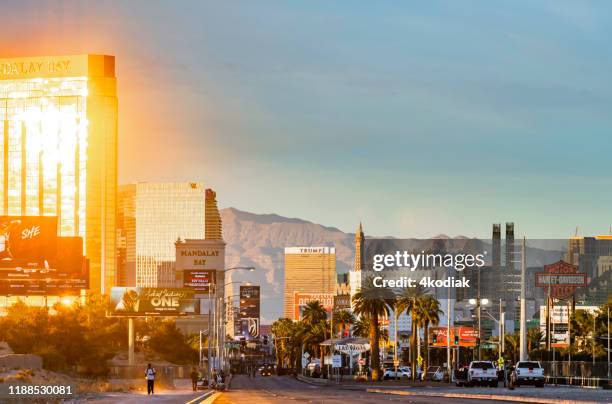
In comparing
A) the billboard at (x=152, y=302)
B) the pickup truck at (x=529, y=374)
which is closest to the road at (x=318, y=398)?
the pickup truck at (x=529, y=374)

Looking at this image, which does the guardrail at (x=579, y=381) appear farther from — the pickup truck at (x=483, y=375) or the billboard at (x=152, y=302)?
the billboard at (x=152, y=302)

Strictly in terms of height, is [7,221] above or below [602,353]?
above

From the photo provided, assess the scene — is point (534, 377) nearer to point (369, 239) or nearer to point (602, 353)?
point (602, 353)

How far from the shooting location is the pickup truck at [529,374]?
9000cm

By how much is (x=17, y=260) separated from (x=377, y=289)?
4275 centimetres

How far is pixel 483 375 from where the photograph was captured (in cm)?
9625

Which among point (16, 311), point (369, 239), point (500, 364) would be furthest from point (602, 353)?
point (16, 311)

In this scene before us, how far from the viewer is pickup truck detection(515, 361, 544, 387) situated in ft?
295

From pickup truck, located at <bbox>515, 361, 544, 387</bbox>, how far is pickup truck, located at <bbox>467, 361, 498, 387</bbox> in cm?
391

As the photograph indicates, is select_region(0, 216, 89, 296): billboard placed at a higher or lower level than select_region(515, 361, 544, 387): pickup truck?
higher

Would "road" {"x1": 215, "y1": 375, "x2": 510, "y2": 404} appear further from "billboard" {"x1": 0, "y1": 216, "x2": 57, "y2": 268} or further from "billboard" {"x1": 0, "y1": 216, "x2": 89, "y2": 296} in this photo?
"billboard" {"x1": 0, "y1": 216, "x2": 89, "y2": 296}

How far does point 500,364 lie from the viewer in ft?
444

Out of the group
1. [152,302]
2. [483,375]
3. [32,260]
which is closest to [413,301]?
[152,302]

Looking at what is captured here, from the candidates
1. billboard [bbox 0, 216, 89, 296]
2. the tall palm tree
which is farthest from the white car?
billboard [bbox 0, 216, 89, 296]
